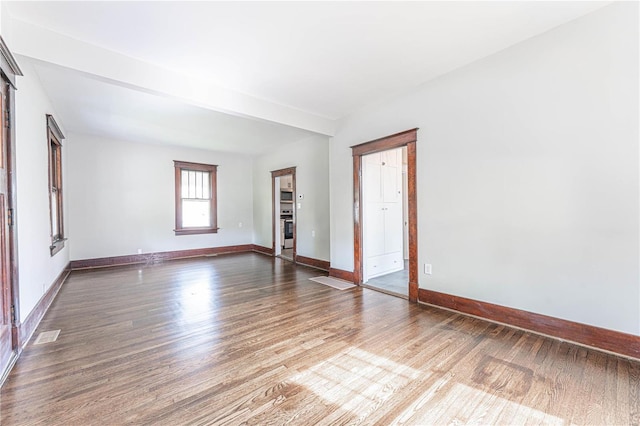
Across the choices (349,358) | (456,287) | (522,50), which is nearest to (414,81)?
(522,50)

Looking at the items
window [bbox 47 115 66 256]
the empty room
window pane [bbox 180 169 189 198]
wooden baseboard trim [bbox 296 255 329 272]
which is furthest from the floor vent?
window pane [bbox 180 169 189 198]

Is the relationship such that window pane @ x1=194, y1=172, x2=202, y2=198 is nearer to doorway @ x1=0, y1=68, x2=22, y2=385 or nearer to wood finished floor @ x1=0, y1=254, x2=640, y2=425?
wood finished floor @ x1=0, y1=254, x2=640, y2=425

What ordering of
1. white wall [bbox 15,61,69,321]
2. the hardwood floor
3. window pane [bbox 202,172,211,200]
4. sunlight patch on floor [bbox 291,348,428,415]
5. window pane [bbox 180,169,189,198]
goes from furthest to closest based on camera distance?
window pane [bbox 202,172,211,200] → window pane [bbox 180,169,189,198] → the hardwood floor → white wall [bbox 15,61,69,321] → sunlight patch on floor [bbox 291,348,428,415]

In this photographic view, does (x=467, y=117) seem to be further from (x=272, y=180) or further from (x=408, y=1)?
(x=272, y=180)

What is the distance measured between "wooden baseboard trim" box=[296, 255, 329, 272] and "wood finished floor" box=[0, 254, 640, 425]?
2007 mm

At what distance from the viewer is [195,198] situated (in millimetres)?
6996

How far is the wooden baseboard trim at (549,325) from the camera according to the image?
2.13 metres

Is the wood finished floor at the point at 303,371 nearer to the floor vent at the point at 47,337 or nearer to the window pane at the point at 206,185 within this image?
the floor vent at the point at 47,337

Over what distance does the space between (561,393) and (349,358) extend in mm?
1371

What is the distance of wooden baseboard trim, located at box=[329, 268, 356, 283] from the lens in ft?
14.5

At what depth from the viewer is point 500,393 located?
1749mm

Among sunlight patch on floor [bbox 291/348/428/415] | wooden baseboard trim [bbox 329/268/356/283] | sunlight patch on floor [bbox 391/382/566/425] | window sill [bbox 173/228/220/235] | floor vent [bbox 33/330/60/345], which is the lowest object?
sunlight patch on floor [bbox 391/382/566/425]

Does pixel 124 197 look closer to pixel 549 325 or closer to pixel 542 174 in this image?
pixel 542 174

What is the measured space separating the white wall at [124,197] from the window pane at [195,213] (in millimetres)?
275
